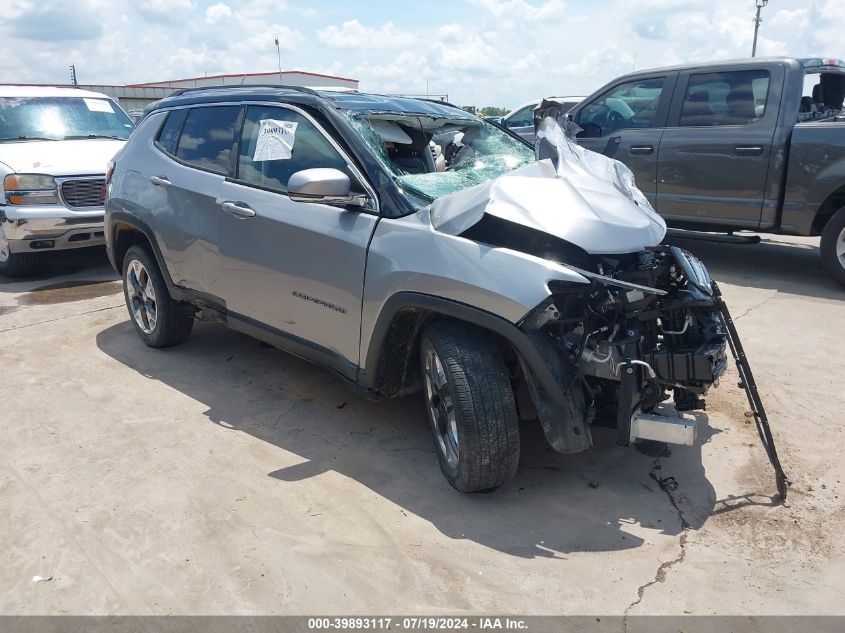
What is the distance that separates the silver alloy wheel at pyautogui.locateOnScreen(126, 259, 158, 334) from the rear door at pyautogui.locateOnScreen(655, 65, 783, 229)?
512cm

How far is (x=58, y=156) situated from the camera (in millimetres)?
7887

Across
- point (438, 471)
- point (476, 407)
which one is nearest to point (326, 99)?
point (476, 407)

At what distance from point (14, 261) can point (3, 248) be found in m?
0.26

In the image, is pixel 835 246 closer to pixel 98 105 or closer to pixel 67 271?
pixel 67 271

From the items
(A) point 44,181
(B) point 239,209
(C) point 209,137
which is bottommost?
(A) point 44,181

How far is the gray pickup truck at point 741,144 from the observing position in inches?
251

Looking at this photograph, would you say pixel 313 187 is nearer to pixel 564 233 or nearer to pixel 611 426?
pixel 564 233

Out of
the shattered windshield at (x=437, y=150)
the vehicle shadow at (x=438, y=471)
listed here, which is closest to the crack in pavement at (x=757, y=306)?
the vehicle shadow at (x=438, y=471)

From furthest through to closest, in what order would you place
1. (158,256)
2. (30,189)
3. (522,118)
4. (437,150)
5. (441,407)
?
(522,118), (30,189), (158,256), (437,150), (441,407)

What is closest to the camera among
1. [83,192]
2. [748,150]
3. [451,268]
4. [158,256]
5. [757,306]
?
[451,268]

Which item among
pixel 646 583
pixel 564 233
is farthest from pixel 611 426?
pixel 564 233

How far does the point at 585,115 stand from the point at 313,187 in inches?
223

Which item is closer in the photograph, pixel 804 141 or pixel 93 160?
pixel 804 141

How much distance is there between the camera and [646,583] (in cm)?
270
